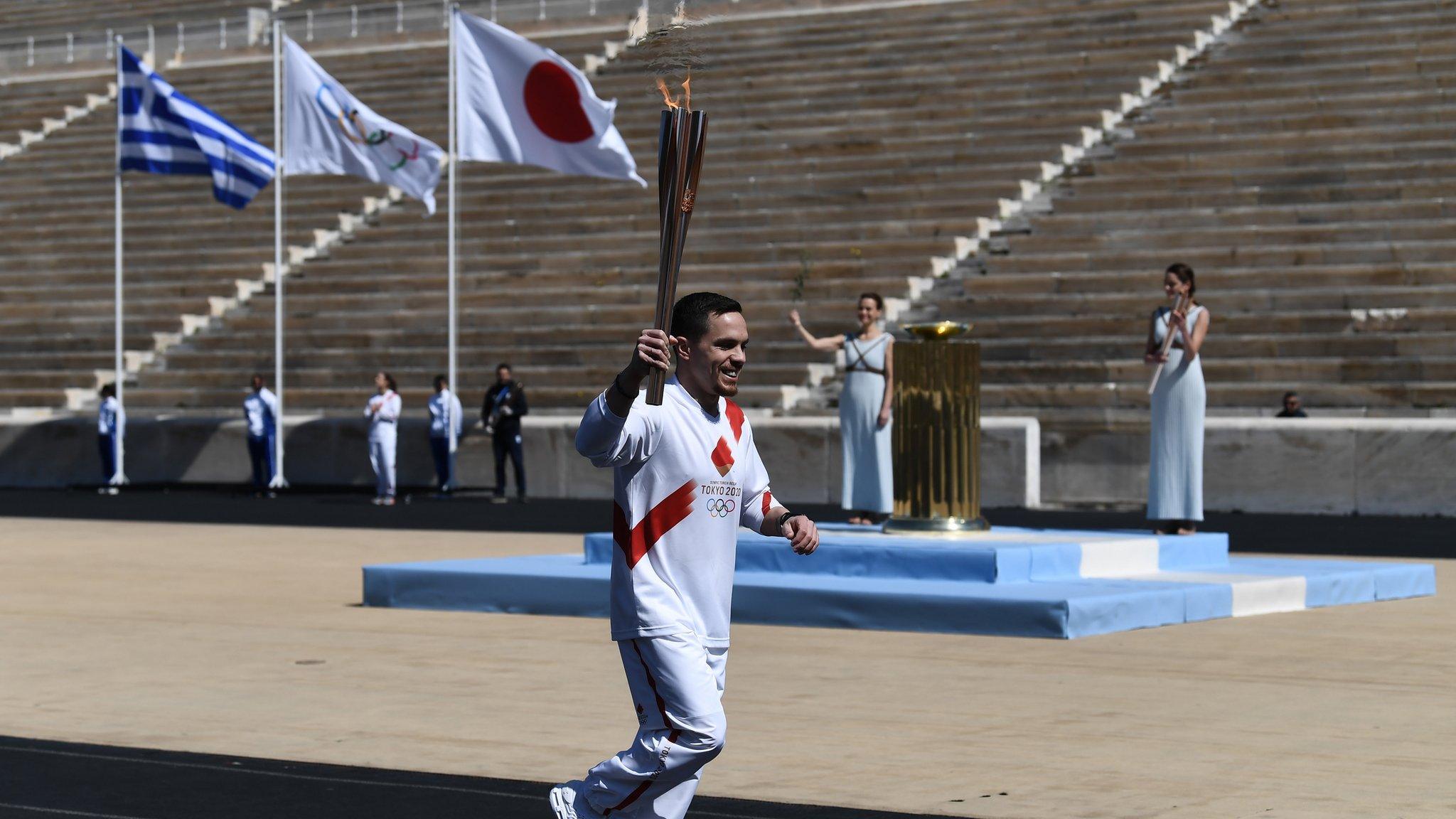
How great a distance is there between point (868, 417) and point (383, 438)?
34.0 ft

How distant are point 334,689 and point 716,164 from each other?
23.3m

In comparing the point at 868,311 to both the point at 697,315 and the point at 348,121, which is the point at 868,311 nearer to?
the point at 697,315

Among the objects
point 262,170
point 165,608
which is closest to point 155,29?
point 262,170

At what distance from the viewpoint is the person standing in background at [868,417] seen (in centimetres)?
1557

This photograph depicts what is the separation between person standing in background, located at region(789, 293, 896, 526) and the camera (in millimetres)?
15570

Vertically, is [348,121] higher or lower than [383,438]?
higher

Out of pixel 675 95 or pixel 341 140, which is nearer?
pixel 675 95

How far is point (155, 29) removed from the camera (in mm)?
44281

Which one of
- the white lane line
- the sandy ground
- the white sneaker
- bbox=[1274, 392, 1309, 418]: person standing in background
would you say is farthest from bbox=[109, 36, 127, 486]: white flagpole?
the white sneaker

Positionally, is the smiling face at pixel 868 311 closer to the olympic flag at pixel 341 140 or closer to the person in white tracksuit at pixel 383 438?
the person in white tracksuit at pixel 383 438

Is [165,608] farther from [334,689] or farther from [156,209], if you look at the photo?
[156,209]

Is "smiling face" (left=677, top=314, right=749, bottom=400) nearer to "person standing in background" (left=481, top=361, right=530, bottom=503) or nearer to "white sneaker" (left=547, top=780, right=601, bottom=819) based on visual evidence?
"white sneaker" (left=547, top=780, right=601, bottom=819)

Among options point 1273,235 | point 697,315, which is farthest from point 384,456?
point 697,315

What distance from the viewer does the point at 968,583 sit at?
1231 centimetres
